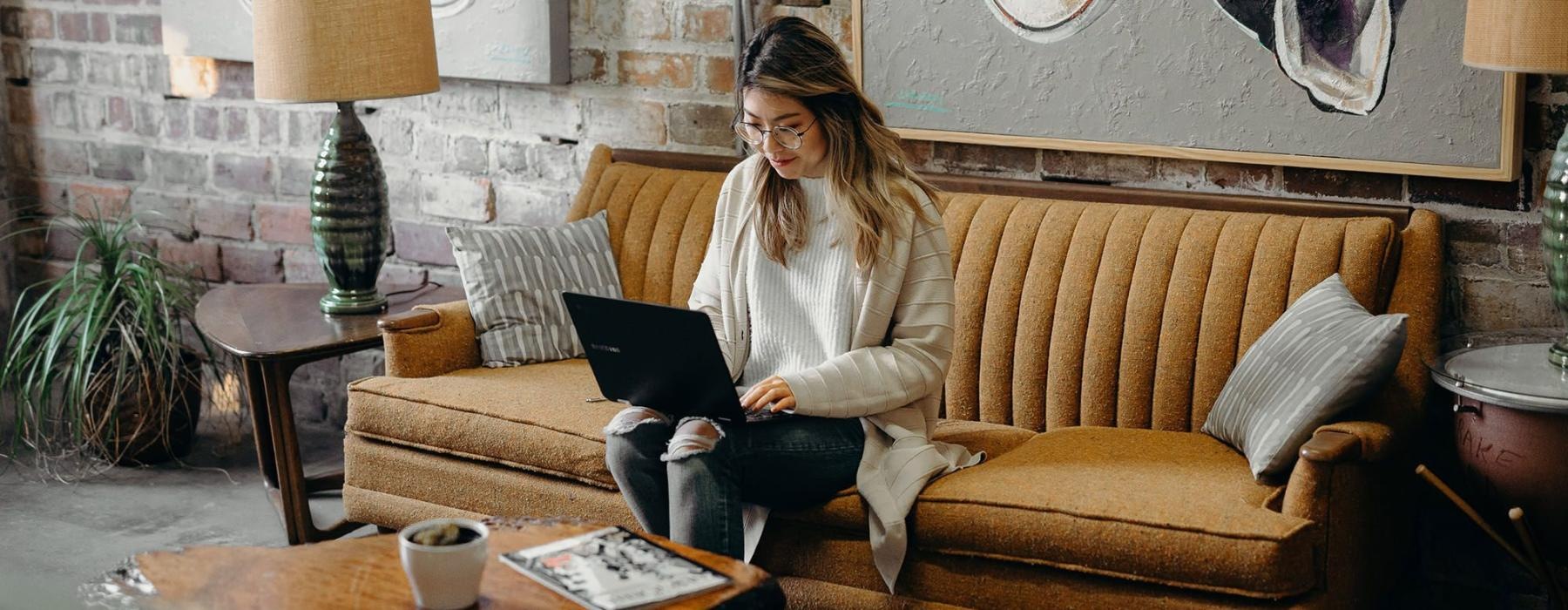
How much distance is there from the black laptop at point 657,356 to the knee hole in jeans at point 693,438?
2 centimetres

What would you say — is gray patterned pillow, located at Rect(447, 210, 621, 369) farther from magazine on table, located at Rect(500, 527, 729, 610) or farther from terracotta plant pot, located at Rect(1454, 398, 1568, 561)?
terracotta plant pot, located at Rect(1454, 398, 1568, 561)

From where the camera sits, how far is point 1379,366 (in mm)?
2287

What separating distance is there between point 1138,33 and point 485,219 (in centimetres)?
166

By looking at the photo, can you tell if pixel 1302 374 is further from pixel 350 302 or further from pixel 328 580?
pixel 350 302

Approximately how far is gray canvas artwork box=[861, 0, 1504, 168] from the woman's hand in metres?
1.00

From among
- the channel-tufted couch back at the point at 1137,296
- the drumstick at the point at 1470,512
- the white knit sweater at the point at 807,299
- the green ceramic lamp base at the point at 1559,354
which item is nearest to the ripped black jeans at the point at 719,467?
the white knit sweater at the point at 807,299

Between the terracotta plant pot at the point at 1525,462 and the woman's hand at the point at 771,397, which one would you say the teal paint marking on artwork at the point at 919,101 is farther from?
the terracotta plant pot at the point at 1525,462

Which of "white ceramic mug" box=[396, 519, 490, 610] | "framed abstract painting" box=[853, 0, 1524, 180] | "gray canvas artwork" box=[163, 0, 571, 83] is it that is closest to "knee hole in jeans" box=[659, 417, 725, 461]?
"white ceramic mug" box=[396, 519, 490, 610]

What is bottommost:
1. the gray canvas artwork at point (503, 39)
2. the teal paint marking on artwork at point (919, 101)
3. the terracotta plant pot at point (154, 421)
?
the terracotta plant pot at point (154, 421)

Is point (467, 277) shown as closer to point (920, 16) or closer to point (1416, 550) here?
point (920, 16)

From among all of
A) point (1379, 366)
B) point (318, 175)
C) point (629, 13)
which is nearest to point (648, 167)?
point (629, 13)

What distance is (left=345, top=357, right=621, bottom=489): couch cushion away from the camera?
2.68 meters

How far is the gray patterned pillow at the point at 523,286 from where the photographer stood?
3092mm

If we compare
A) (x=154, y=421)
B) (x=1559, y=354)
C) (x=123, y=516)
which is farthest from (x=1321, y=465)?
(x=154, y=421)
